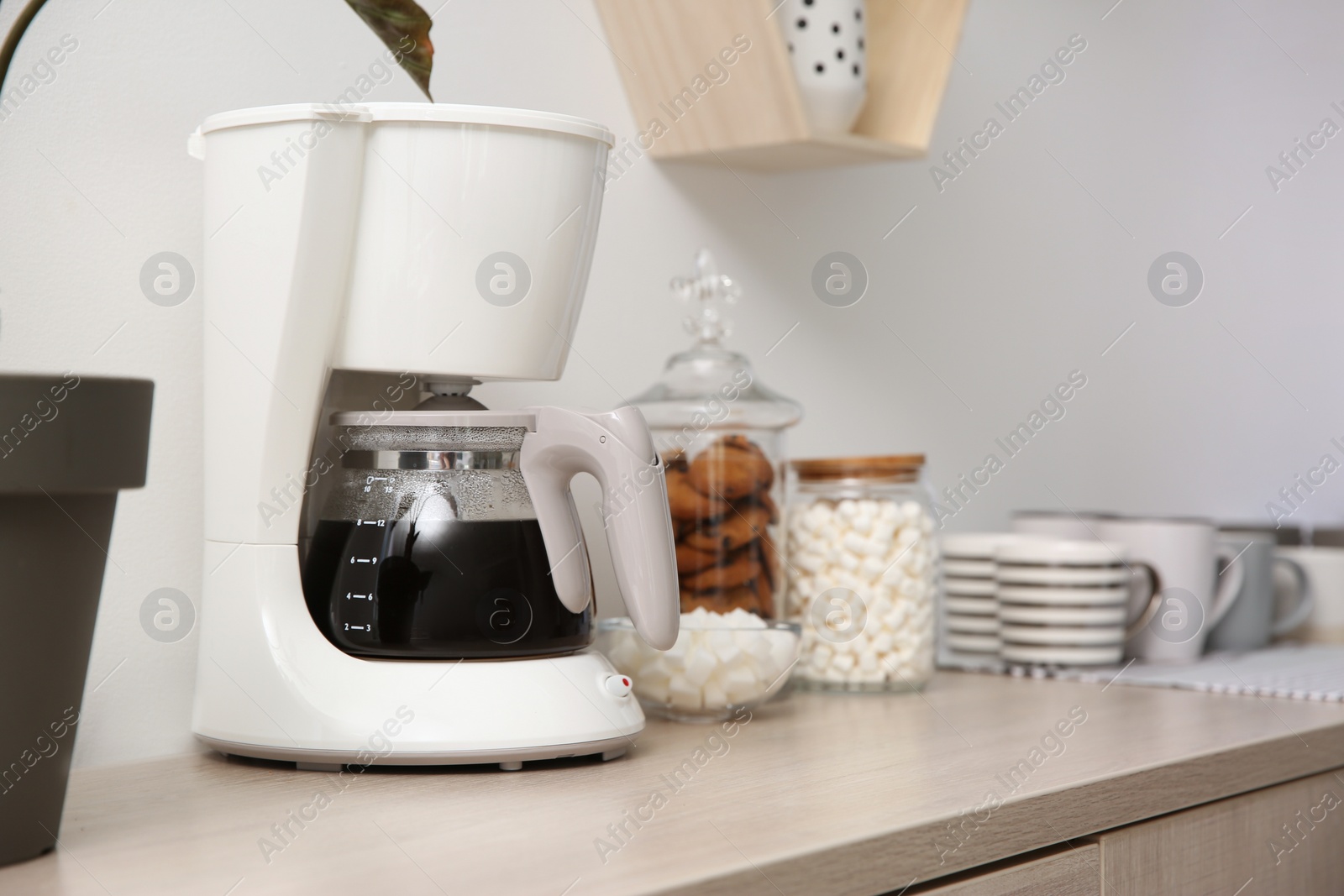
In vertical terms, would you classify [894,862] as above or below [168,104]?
below

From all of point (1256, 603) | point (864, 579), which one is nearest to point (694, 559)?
point (864, 579)

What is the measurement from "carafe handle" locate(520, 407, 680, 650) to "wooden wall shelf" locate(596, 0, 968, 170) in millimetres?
417

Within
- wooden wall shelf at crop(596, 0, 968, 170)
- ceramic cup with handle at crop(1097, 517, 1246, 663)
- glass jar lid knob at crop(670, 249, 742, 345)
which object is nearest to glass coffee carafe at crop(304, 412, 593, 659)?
glass jar lid knob at crop(670, 249, 742, 345)

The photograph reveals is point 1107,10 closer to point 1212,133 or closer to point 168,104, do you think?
point 1212,133

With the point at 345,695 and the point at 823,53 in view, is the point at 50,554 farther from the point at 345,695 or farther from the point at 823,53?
the point at 823,53

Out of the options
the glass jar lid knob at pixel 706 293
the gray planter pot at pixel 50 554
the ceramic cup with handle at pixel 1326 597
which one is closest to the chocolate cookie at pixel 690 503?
the glass jar lid knob at pixel 706 293

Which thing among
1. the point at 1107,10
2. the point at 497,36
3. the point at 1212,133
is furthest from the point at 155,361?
the point at 1212,133

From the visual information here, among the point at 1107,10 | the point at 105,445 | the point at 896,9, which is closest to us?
the point at 105,445

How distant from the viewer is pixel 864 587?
1.01 meters

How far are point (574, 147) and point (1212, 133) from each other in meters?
1.42

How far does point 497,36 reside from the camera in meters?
0.99

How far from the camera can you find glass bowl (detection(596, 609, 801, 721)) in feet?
2.80

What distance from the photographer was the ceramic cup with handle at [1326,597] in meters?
1.44

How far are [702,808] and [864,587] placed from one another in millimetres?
421
